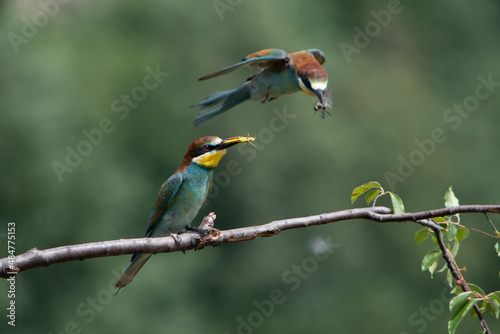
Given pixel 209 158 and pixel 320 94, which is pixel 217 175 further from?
pixel 209 158

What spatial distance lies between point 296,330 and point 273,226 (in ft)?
48.6

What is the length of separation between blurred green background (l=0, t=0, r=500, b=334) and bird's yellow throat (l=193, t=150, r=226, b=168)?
10.5 meters

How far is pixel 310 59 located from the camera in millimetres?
4344

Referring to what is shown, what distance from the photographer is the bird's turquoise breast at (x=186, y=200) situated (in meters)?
3.37

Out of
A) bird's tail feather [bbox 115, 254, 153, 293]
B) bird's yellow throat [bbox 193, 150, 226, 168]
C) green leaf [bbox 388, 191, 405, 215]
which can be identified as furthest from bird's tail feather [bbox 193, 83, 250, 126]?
green leaf [bbox 388, 191, 405, 215]

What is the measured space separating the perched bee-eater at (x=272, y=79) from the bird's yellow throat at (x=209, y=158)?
65 centimetres

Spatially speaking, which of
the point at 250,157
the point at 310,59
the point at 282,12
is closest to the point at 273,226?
the point at 310,59

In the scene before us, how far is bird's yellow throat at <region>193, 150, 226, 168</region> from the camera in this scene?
3310mm

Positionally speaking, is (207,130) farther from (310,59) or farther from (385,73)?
(310,59)

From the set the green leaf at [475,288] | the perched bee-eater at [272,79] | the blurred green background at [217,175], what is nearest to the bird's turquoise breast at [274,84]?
the perched bee-eater at [272,79]

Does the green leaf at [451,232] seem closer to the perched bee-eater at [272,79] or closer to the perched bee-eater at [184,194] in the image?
the perched bee-eater at [184,194]

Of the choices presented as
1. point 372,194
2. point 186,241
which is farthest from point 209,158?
point 372,194

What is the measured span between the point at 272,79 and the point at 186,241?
208 centimetres

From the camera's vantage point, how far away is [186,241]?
256 centimetres
